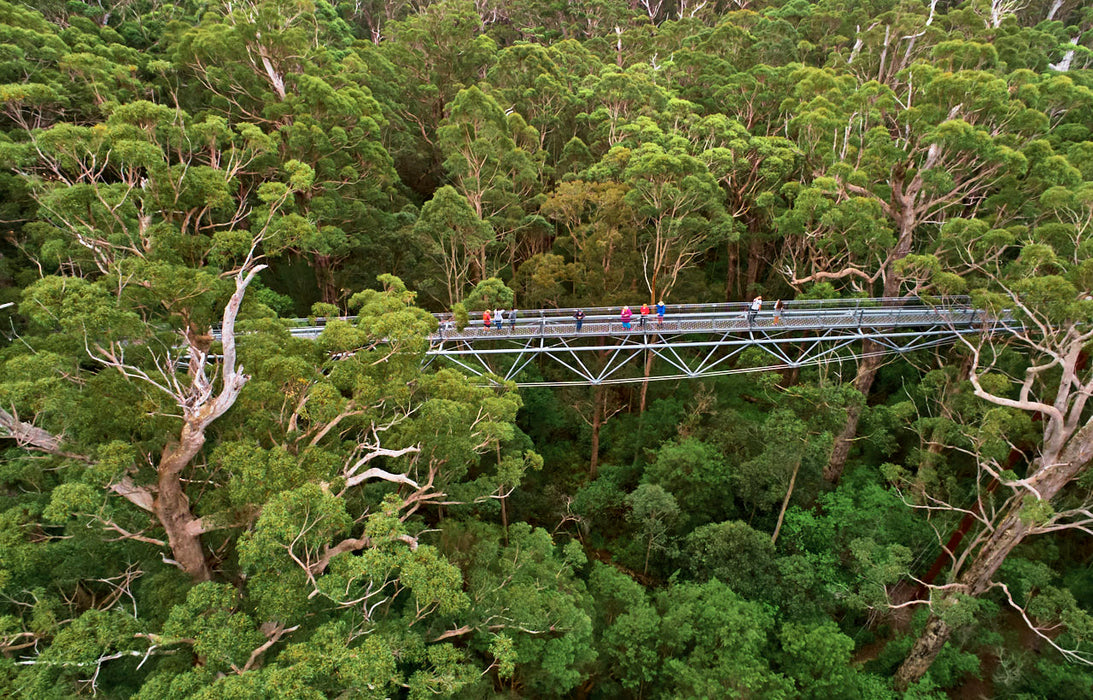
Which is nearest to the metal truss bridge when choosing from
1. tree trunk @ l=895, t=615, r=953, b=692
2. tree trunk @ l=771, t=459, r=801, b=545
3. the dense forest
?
the dense forest

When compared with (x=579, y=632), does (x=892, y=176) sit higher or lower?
higher

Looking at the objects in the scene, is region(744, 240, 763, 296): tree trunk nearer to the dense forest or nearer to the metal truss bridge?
the dense forest

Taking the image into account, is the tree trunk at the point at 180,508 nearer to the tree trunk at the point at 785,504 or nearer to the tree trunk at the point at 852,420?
the tree trunk at the point at 785,504

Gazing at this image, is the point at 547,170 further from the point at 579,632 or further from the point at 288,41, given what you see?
the point at 579,632

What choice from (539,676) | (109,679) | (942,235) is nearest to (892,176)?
(942,235)

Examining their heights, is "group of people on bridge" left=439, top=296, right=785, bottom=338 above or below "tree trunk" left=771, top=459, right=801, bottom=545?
above

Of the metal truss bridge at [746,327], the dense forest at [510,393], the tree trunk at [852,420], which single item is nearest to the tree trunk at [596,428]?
the dense forest at [510,393]

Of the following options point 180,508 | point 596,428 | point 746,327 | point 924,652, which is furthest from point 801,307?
point 180,508
